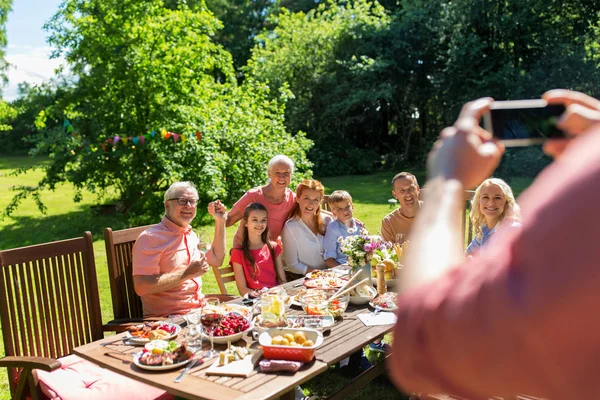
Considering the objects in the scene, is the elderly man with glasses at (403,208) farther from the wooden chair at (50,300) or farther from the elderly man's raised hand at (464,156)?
the elderly man's raised hand at (464,156)

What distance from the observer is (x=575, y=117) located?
78 centimetres

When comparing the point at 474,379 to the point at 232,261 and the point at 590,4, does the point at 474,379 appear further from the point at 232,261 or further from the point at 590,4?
the point at 590,4

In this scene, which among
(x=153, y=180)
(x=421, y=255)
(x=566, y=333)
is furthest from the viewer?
(x=153, y=180)

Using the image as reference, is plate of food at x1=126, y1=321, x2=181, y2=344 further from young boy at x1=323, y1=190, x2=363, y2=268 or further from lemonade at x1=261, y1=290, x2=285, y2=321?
young boy at x1=323, y1=190, x2=363, y2=268

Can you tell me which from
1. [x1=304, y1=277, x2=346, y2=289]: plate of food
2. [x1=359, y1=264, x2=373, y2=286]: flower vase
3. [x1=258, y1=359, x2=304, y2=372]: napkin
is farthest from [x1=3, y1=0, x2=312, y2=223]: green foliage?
[x1=258, y1=359, x2=304, y2=372]: napkin

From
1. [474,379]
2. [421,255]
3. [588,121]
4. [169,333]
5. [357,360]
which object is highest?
[588,121]

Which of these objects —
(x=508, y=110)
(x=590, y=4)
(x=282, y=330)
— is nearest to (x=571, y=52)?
(x=590, y=4)

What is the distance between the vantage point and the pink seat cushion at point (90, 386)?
10.5ft

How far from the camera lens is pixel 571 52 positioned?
44.5 feet

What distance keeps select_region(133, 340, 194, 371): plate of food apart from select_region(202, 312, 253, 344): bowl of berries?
8.3 inches

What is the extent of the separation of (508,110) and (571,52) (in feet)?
47.7

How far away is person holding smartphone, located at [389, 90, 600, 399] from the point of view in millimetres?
518

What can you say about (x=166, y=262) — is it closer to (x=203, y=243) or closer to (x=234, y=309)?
(x=203, y=243)

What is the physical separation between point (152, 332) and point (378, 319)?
4.59ft
